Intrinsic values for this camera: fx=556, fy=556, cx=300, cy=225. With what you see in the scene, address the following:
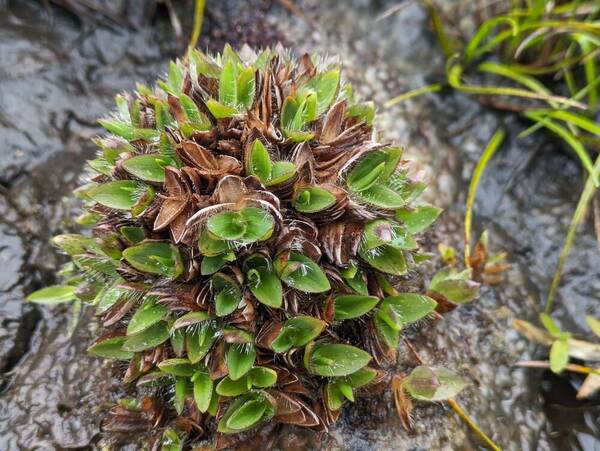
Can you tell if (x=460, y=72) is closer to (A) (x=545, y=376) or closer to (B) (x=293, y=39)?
(B) (x=293, y=39)

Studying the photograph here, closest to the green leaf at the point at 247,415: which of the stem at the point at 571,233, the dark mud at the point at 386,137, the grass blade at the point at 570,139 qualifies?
the dark mud at the point at 386,137

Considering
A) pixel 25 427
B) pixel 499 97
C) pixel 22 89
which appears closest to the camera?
pixel 25 427

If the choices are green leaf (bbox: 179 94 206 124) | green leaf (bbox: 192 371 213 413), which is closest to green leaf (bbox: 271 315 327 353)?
green leaf (bbox: 192 371 213 413)

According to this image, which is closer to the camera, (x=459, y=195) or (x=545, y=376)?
(x=545, y=376)

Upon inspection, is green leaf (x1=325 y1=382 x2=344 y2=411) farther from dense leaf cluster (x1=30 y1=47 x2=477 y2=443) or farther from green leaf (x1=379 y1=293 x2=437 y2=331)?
green leaf (x1=379 y1=293 x2=437 y2=331)

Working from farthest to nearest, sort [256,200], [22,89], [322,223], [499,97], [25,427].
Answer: [499,97] < [22,89] < [25,427] < [322,223] < [256,200]

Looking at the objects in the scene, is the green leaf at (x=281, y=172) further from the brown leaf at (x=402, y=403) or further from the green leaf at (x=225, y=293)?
the brown leaf at (x=402, y=403)

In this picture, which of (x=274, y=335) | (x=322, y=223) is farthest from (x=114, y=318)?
(x=322, y=223)
